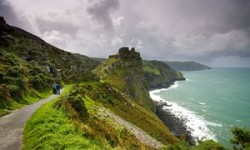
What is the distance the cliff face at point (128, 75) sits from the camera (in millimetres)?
115562

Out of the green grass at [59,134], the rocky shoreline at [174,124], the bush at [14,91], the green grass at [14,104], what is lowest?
the rocky shoreline at [174,124]

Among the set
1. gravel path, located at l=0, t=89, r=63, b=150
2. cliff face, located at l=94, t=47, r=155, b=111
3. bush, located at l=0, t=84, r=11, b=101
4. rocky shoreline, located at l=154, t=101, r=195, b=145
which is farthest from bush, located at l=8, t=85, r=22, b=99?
cliff face, located at l=94, t=47, r=155, b=111

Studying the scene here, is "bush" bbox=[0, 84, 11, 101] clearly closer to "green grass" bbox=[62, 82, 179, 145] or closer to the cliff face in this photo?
"green grass" bbox=[62, 82, 179, 145]

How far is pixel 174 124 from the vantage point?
324 feet

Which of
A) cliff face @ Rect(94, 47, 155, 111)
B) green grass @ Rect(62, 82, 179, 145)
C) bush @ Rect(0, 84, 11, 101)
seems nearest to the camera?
bush @ Rect(0, 84, 11, 101)

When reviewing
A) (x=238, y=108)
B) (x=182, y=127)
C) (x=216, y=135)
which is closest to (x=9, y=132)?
(x=216, y=135)

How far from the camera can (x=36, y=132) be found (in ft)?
63.0

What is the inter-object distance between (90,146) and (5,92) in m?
19.5

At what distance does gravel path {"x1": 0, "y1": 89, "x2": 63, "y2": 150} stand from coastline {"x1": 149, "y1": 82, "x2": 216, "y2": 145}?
186ft

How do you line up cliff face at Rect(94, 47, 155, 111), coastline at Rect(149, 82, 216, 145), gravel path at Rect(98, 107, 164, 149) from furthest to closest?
cliff face at Rect(94, 47, 155, 111), coastline at Rect(149, 82, 216, 145), gravel path at Rect(98, 107, 164, 149)

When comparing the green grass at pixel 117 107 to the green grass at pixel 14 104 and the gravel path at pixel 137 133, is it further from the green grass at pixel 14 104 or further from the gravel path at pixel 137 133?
the green grass at pixel 14 104

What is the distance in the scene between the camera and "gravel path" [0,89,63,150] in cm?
1716

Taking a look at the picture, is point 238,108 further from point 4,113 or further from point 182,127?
point 4,113

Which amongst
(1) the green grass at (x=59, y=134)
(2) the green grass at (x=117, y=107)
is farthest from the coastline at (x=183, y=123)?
(1) the green grass at (x=59, y=134)
